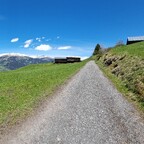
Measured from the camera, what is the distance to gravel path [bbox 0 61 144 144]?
15.5 metres

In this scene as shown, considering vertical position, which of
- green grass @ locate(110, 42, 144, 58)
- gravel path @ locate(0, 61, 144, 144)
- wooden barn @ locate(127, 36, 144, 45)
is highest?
wooden barn @ locate(127, 36, 144, 45)

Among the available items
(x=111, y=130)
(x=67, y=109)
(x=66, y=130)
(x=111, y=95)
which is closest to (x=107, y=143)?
(x=111, y=130)

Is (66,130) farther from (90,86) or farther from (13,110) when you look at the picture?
(90,86)

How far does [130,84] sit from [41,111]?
1358 centimetres

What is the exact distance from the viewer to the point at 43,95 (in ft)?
93.1

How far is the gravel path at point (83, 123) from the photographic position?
15.5 metres

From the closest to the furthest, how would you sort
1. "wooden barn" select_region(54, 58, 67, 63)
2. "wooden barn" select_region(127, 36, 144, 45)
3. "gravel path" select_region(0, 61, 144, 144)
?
"gravel path" select_region(0, 61, 144, 144)
"wooden barn" select_region(127, 36, 144, 45)
"wooden barn" select_region(54, 58, 67, 63)

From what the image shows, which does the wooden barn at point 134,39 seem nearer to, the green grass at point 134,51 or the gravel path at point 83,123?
the green grass at point 134,51

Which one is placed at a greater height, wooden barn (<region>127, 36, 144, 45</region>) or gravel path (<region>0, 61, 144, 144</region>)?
wooden barn (<region>127, 36, 144, 45</region>)

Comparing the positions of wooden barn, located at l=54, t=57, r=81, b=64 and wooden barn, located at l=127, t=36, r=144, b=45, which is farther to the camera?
wooden barn, located at l=54, t=57, r=81, b=64

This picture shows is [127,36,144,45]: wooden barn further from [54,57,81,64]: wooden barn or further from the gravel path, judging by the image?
the gravel path

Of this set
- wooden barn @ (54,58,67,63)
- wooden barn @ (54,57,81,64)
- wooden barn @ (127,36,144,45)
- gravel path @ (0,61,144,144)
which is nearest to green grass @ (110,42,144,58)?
gravel path @ (0,61,144,144)

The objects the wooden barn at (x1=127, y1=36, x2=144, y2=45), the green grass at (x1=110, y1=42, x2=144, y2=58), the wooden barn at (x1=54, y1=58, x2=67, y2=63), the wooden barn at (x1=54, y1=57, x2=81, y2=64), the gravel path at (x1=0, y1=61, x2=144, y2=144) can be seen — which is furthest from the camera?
the wooden barn at (x1=54, y1=57, x2=81, y2=64)

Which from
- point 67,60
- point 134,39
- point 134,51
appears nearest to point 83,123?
point 134,51
